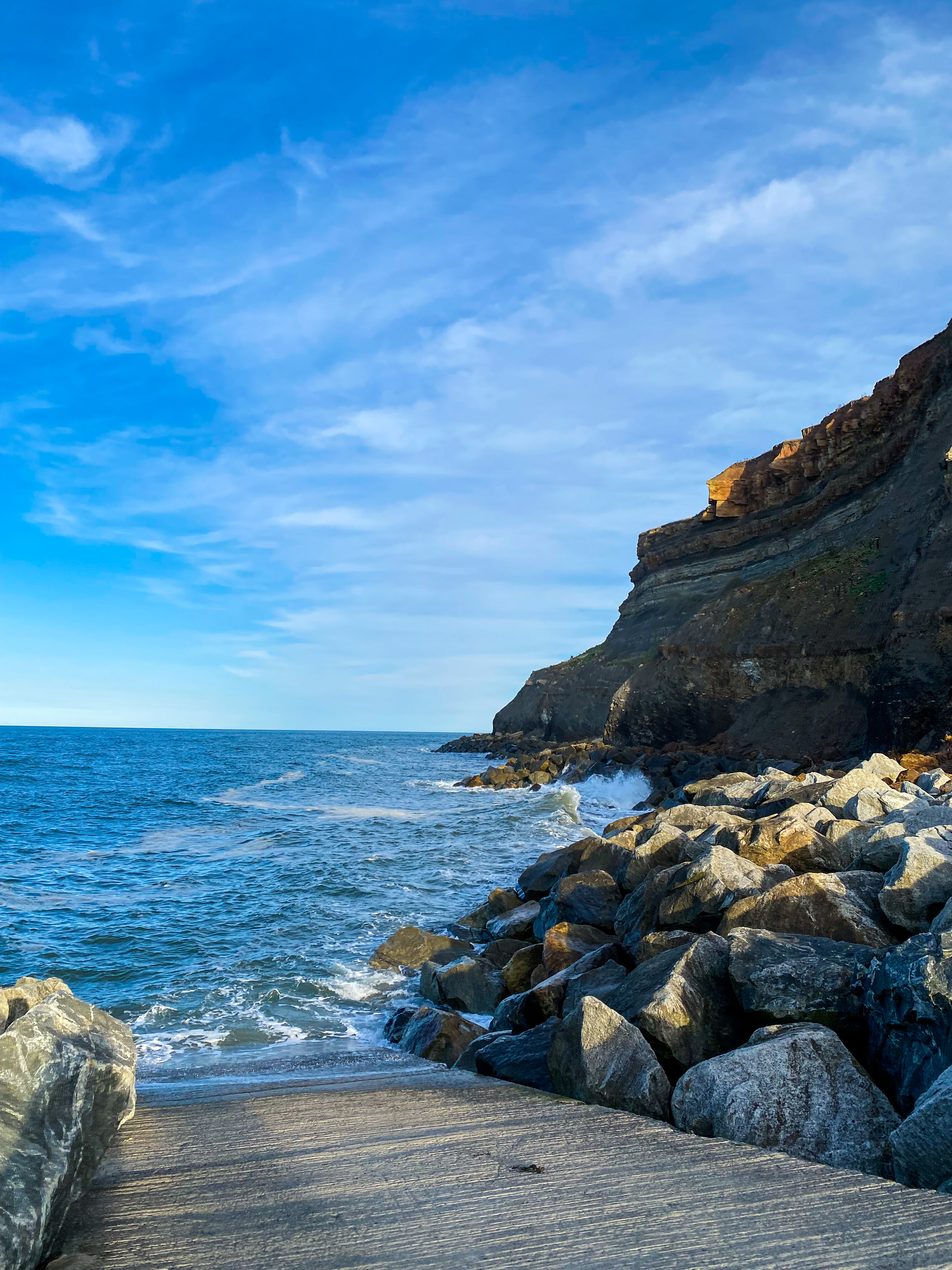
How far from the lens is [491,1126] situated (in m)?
3.75

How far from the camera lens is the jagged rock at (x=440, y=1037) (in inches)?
252

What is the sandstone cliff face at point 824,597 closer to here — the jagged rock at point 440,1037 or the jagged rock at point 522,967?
the jagged rock at point 522,967

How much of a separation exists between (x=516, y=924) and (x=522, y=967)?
2.40 metres

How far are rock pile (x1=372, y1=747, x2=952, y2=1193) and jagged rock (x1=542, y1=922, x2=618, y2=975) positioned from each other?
26mm

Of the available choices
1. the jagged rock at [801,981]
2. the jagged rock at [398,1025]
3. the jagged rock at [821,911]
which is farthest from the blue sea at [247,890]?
the jagged rock at [801,981]

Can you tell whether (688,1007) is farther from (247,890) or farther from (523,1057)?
(247,890)

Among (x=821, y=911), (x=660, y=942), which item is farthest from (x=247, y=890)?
(x=821, y=911)

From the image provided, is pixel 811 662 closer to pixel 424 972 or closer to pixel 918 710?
pixel 918 710

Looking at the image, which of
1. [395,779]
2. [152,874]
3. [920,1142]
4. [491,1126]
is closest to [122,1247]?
[491,1126]

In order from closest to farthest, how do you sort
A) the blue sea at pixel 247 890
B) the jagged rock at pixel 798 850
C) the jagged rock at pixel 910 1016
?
the jagged rock at pixel 910 1016 → the jagged rock at pixel 798 850 → the blue sea at pixel 247 890

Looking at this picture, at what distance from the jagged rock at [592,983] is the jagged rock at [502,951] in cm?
347

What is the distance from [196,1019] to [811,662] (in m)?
22.9

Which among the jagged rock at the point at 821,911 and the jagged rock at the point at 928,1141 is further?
the jagged rock at the point at 821,911

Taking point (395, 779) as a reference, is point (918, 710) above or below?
above
